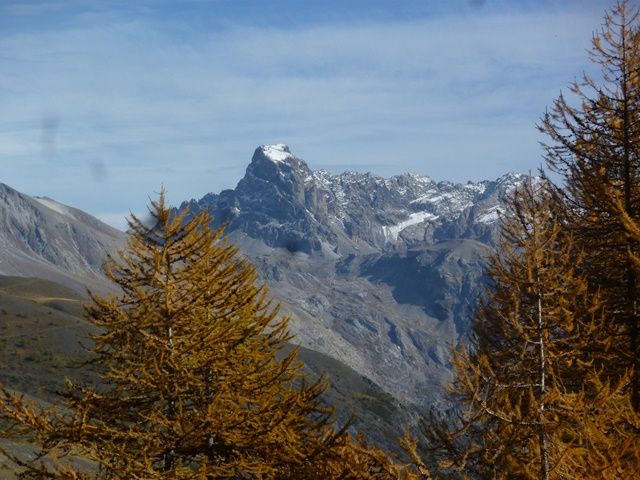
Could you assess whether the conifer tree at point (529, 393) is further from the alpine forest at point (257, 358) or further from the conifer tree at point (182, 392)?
the conifer tree at point (182, 392)

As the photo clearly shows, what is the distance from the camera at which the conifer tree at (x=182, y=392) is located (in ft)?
33.8

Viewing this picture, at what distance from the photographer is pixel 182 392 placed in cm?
1104

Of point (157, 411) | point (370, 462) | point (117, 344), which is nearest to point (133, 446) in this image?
point (157, 411)

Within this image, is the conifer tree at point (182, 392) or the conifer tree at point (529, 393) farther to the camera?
the conifer tree at point (182, 392)

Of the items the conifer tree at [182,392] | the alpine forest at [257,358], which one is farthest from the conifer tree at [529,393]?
the conifer tree at [182,392]

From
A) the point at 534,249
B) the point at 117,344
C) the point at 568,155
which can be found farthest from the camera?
the point at 568,155

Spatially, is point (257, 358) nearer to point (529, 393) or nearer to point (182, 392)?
point (182, 392)

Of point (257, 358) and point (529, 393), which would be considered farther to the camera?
point (257, 358)

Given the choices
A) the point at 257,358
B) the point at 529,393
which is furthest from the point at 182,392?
the point at 529,393

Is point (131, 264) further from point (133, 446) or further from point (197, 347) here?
point (133, 446)

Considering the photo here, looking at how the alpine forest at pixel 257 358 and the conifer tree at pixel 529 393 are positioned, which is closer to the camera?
the conifer tree at pixel 529 393

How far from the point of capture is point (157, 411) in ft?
35.3

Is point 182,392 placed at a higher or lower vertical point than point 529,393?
lower

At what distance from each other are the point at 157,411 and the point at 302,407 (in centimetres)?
251
